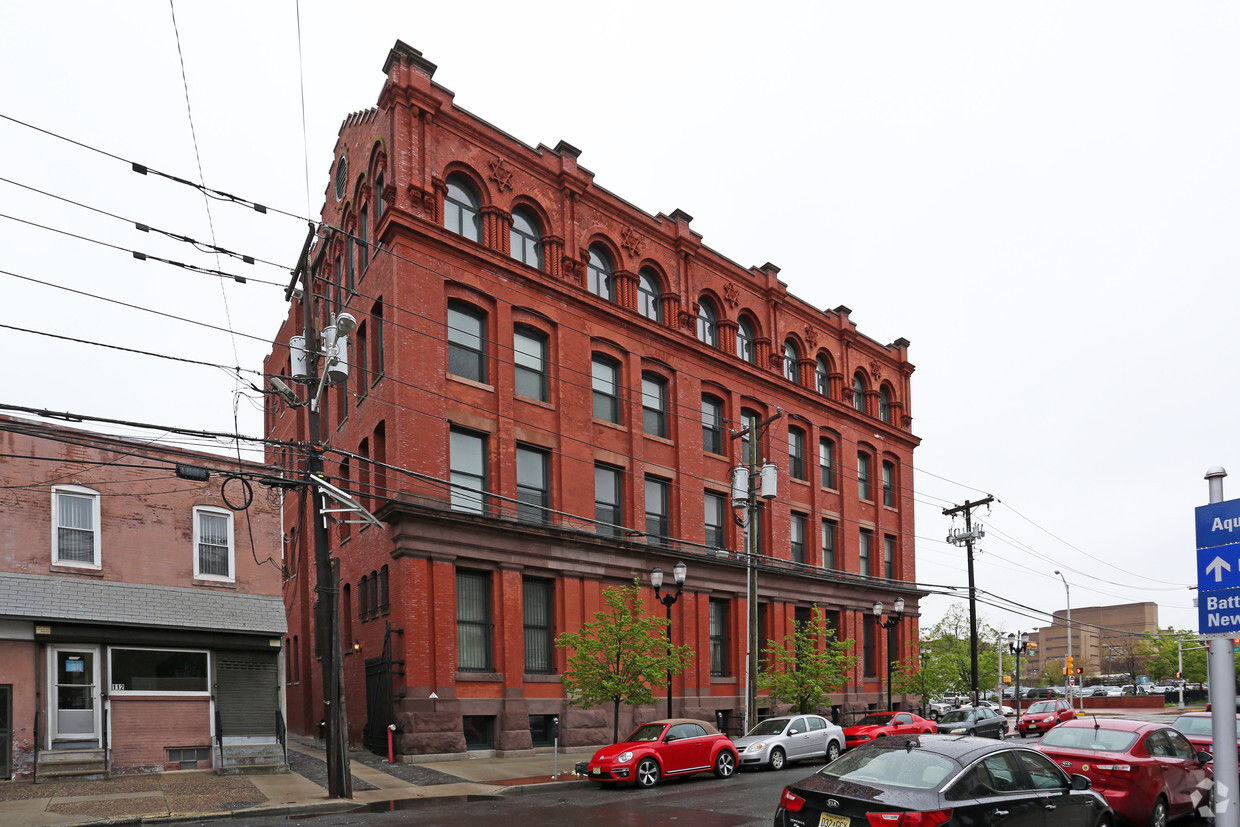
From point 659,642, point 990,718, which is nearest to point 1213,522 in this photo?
point 659,642

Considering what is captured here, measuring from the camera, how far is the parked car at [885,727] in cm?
2828

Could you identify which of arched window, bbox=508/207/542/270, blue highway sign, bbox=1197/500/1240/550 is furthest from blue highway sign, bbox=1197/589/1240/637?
arched window, bbox=508/207/542/270

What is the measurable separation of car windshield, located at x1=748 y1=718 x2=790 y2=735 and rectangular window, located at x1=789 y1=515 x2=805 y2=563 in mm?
Answer: 15537

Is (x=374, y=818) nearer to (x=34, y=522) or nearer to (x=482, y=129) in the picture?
(x=34, y=522)

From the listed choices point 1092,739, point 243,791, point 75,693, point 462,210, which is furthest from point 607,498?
point 1092,739

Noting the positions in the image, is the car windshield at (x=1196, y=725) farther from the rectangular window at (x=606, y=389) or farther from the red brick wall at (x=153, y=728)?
the red brick wall at (x=153, y=728)

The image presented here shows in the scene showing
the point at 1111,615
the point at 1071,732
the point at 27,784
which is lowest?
the point at 1111,615

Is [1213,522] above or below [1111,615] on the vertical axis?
above

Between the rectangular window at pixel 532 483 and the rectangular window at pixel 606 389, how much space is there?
125 inches

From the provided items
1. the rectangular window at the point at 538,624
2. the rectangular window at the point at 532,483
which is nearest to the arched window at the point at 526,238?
the rectangular window at the point at 532,483

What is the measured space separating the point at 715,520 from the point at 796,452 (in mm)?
7065

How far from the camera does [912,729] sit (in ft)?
94.8

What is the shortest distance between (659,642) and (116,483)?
13859mm

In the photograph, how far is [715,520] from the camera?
37.1 m
